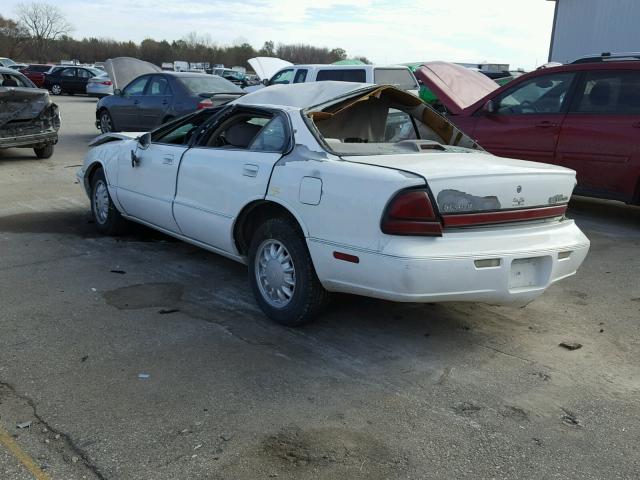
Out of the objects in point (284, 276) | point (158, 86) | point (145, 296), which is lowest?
point (145, 296)

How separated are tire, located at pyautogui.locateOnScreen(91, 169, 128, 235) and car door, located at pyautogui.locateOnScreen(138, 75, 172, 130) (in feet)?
21.0

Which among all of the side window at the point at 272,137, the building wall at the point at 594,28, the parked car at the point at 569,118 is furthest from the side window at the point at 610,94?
the building wall at the point at 594,28

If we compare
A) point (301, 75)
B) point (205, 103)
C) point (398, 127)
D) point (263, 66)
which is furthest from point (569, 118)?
point (263, 66)

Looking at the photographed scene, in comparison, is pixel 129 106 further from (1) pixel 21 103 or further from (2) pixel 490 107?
(2) pixel 490 107

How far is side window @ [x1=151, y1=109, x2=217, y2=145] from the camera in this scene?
5336 millimetres

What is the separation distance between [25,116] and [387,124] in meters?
8.17

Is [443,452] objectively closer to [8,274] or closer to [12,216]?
[8,274]

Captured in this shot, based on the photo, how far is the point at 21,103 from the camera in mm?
10797

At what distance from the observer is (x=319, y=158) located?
394 centimetres

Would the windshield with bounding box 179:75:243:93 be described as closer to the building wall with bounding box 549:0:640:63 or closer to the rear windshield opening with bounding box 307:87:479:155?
the rear windshield opening with bounding box 307:87:479:155

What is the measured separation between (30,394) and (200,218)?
6.37 ft

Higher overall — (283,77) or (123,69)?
(123,69)

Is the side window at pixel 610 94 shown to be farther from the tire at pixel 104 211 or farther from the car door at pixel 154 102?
the car door at pixel 154 102

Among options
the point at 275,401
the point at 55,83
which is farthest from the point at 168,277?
the point at 55,83
